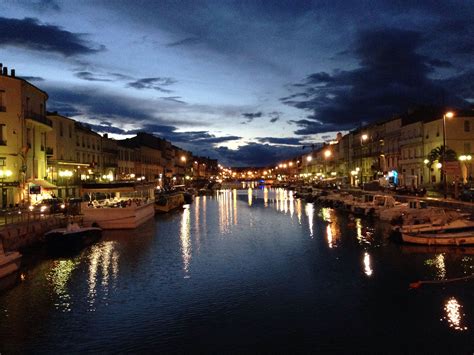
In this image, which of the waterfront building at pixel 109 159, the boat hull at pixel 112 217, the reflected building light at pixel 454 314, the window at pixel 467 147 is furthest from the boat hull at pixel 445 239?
the waterfront building at pixel 109 159

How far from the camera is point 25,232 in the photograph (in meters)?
34.0

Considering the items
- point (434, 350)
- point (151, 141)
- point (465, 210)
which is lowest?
point (434, 350)

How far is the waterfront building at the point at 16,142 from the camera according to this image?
48.3m

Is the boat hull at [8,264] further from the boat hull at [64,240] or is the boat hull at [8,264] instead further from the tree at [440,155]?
the tree at [440,155]

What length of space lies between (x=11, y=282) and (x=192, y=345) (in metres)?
13.1

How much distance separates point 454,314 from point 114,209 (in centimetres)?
3550

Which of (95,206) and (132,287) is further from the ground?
(95,206)

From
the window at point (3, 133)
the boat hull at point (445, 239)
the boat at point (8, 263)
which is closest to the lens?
the boat at point (8, 263)

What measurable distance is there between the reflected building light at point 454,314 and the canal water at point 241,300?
A: 41 mm

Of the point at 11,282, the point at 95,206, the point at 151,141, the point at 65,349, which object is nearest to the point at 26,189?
the point at 95,206

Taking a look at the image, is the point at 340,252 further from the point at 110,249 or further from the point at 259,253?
the point at 110,249

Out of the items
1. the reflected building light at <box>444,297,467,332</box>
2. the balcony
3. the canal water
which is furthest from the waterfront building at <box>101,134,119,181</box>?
the reflected building light at <box>444,297,467,332</box>

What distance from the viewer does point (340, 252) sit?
Answer: 3509 centimetres

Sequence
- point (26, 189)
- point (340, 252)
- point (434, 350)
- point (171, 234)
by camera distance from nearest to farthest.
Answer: point (434, 350) → point (340, 252) → point (171, 234) → point (26, 189)
